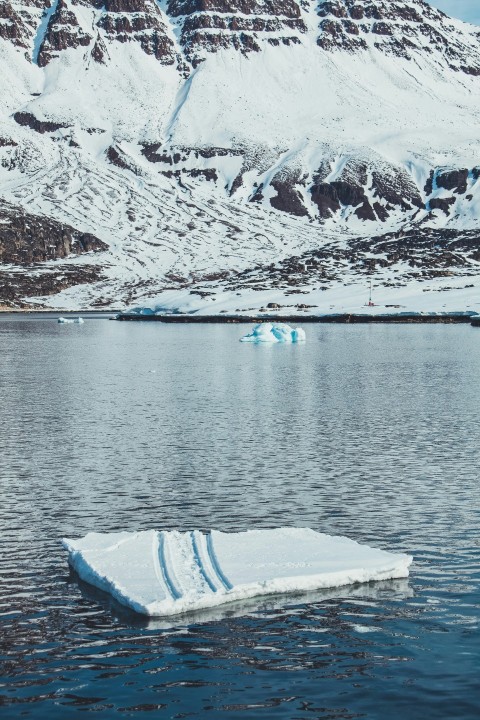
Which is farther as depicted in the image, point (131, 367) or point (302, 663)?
point (131, 367)

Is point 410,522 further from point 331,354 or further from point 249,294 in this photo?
point 249,294

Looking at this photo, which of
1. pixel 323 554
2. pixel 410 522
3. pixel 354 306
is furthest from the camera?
pixel 354 306

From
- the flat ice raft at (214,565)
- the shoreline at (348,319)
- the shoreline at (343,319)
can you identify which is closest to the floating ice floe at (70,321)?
the shoreline at (348,319)

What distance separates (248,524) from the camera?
24.6 metres

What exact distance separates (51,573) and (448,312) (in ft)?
474

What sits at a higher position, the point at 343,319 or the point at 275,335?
the point at 343,319

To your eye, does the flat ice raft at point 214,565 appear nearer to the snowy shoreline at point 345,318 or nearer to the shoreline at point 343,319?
the shoreline at point 343,319

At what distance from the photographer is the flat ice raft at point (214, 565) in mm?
17578

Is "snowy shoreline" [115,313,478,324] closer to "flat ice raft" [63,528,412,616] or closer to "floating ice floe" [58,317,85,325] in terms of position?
"floating ice floe" [58,317,85,325]

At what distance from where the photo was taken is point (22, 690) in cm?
1451

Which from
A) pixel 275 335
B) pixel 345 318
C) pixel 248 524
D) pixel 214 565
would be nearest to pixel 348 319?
pixel 345 318

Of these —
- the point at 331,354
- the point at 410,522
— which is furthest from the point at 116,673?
the point at 331,354

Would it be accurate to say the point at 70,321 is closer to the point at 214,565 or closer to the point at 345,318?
the point at 345,318

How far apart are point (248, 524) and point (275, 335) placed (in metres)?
92.1
